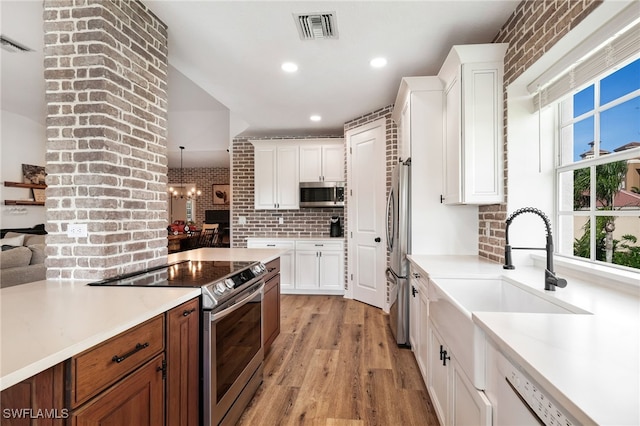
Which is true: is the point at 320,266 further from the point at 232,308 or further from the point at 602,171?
the point at 602,171

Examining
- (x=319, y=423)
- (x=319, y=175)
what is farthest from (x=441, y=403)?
(x=319, y=175)

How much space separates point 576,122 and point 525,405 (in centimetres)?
186

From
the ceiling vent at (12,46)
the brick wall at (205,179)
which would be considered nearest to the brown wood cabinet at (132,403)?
the ceiling vent at (12,46)

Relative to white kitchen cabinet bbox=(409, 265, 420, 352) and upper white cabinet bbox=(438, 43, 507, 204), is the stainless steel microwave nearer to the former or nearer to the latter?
white kitchen cabinet bbox=(409, 265, 420, 352)

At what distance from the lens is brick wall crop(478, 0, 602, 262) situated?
160 cm

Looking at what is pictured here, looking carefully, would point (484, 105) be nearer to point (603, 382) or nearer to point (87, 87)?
point (603, 382)

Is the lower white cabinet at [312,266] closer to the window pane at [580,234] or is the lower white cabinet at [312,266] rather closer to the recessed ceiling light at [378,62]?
the recessed ceiling light at [378,62]

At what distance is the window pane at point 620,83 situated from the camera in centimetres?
148

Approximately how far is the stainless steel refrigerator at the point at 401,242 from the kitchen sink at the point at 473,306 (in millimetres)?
860

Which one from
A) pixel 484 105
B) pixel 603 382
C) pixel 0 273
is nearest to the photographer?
pixel 603 382

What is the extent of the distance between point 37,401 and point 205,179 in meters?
10.7

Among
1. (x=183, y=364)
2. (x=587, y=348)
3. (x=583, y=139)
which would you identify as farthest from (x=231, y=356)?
(x=583, y=139)

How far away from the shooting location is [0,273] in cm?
289

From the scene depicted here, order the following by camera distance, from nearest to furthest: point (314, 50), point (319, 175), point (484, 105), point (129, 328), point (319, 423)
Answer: point (129, 328), point (319, 423), point (484, 105), point (314, 50), point (319, 175)
